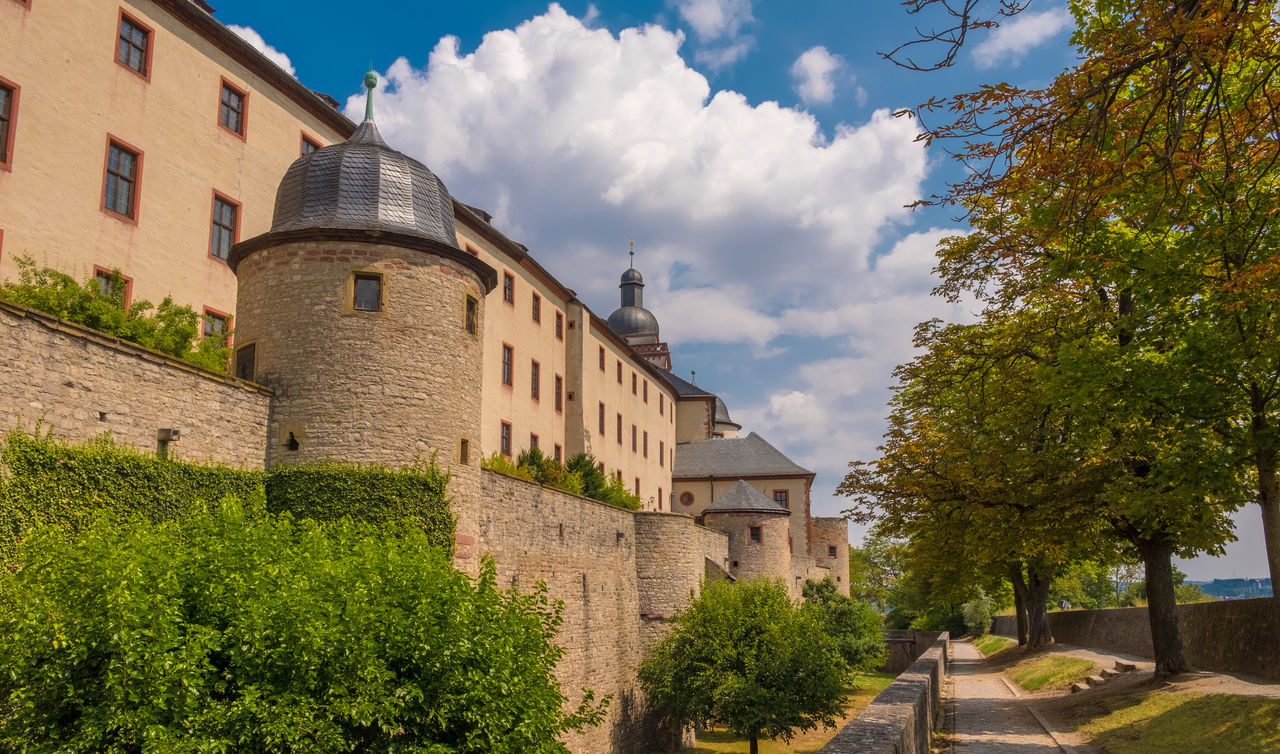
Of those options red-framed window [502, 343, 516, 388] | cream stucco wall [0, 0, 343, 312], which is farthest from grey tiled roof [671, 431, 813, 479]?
cream stucco wall [0, 0, 343, 312]

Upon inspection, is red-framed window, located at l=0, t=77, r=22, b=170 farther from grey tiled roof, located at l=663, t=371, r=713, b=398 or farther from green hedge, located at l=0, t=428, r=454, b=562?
grey tiled roof, located at l=663, t=371, r=713, b=398

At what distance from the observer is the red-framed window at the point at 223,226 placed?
20906 millimetres

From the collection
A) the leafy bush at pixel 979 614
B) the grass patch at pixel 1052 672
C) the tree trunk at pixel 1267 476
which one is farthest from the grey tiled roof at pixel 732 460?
the tree trunk at pixel 1267 476

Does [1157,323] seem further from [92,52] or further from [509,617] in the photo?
[92,52]

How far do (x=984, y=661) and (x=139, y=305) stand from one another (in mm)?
35215

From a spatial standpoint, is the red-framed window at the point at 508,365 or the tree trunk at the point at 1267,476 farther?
the red-framed window at the point at 508,365

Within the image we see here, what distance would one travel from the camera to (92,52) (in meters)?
18.1

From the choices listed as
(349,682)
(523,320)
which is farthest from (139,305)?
(523,320)

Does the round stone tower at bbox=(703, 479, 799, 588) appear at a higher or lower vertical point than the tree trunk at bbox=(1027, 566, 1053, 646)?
higher

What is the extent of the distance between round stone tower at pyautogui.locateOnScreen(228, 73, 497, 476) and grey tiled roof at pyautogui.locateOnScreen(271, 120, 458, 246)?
2 centimetres

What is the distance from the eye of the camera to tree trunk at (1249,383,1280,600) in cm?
1163

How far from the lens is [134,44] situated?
19203 millimetres

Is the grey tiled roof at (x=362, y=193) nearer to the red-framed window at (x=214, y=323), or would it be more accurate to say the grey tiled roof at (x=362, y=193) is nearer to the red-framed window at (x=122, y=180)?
the red-framed window at (x=122, y=180)

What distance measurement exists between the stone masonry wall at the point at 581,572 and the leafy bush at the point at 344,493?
4.47 feet
